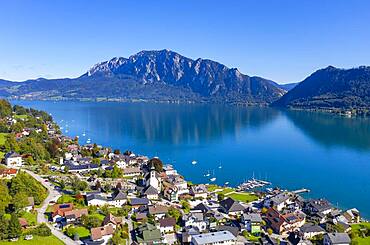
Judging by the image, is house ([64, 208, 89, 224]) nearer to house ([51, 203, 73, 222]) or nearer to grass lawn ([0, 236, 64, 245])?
house ([51, 203, 73, 222])

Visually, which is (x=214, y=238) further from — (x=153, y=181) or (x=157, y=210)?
(x=153, y=181)

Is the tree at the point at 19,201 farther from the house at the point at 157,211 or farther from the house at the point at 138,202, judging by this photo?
the house at the point at 157,211

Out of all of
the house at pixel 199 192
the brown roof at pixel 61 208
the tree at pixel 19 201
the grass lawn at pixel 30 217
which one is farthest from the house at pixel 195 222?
the tree at pixel 19 201

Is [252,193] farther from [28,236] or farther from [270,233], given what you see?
[28,236]

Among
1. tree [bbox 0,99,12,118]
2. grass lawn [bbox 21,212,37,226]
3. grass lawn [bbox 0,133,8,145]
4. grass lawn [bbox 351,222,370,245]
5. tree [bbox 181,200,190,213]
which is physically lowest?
grass lawn [bbox 351,222,370,245]

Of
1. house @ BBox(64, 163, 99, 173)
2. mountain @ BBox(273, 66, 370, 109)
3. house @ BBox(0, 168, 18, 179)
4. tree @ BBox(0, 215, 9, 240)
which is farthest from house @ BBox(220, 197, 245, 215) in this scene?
mountain @ BBox(273, 66, 370, 109)

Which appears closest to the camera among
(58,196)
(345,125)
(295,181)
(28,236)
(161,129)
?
(28,236)

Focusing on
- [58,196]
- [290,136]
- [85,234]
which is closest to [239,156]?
[290,136]
